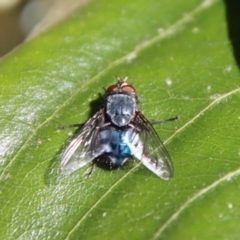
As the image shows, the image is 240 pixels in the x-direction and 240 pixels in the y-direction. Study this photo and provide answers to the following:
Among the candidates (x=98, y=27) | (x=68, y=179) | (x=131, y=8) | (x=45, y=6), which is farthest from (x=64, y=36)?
(x=45, y=6)

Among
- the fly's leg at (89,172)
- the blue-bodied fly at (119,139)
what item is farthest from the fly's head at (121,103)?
the fly's leg at (89,172)

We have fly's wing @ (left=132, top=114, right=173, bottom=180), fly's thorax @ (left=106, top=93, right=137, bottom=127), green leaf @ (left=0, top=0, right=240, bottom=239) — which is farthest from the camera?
fly's thorax @ (left=106, top=93, right=137, bottom=127)

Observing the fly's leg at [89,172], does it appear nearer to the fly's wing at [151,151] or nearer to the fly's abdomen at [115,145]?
the fly's abdomen at [115,145]

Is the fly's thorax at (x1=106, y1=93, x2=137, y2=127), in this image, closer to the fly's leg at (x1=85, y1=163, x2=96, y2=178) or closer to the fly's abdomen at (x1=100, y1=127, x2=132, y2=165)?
the fly's abdomen at (x1=100, y1=127, x2=132, y2=165)

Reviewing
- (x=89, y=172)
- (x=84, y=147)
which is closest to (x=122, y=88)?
(x=84, y=147)

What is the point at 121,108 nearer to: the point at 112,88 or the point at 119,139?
the point at 112,88

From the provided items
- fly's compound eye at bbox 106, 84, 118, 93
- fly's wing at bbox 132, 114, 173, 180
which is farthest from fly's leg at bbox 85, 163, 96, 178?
fly's compound eye at bbox 106, 84, 118, 93
